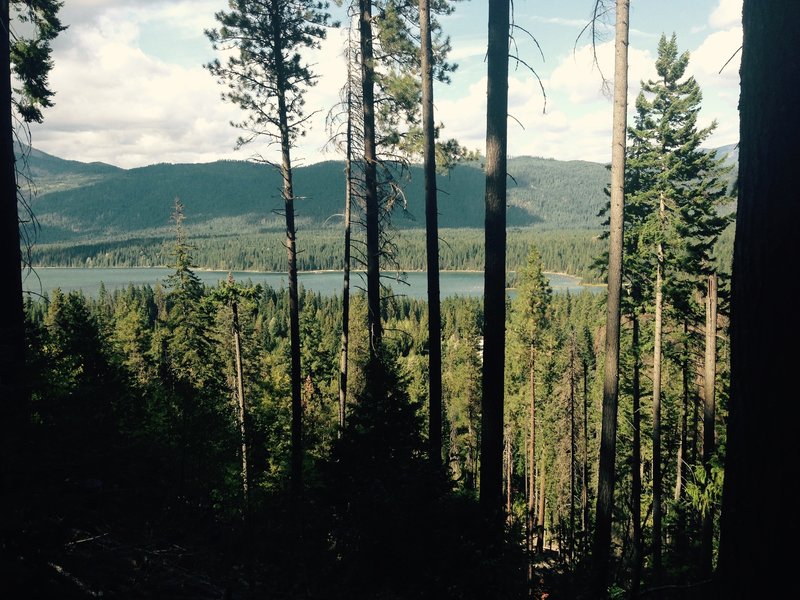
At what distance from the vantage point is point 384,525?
5605 mm

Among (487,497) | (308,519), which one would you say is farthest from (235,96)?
(487,497)

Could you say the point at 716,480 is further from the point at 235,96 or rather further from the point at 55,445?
the point at 235,96

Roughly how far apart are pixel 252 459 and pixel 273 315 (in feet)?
204

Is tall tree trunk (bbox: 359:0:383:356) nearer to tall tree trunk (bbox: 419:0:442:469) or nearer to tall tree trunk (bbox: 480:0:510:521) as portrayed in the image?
tall tree trunk (bbox: 419:0:442:469)

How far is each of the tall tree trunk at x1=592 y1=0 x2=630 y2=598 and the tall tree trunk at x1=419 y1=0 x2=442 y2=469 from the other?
9.20 feet

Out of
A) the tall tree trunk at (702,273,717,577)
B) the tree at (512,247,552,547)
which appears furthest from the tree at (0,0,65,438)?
the tree at (512,247,552,547)

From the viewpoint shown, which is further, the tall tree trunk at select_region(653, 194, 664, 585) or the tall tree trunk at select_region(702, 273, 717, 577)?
the tall tree trunk at select_region(653, 194, 664, 585)

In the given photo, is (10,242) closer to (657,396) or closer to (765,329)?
(765,329)

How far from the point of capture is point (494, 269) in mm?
6309

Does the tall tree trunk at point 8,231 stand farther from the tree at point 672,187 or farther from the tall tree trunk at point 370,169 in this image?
the tree at point 672,187

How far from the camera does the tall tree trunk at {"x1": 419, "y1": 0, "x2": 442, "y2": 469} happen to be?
26.1 feet

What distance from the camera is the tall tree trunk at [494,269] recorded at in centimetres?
610

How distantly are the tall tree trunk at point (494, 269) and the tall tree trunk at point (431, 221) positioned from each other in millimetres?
1549

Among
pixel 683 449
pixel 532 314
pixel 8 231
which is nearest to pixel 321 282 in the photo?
pixel 532 314
